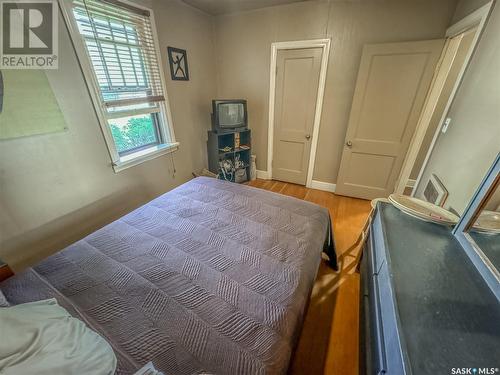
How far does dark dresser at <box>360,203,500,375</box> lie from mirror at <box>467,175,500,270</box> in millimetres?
79

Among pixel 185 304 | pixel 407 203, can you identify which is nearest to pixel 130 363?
pixel 185 304

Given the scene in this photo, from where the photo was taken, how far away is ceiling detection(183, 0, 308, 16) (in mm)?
2383

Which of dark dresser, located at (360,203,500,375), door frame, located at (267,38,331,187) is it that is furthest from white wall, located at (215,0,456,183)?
dark dresser, located at (360,203,500,375)

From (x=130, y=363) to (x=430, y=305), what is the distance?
1.09 metres

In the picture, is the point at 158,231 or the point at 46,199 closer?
the point at 158,231

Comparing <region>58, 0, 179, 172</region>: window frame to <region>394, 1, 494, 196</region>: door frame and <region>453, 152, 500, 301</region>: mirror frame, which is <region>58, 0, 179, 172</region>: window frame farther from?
<region>394, 1, 494, 196</region>: door frame

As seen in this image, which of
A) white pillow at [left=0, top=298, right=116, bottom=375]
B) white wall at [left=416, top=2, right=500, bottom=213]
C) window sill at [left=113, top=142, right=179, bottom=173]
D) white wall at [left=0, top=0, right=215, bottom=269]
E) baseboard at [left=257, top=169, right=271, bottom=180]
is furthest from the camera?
baseboard at [left=257, top=169, right=271, bottom=180]

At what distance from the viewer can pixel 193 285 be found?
3.27 ft

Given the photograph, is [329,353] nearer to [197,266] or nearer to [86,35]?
[197,266]

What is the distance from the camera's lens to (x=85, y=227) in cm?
180

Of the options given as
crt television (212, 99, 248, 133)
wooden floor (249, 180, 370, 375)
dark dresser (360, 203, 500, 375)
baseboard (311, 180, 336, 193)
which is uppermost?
crt television (212, 99, 248, 133)

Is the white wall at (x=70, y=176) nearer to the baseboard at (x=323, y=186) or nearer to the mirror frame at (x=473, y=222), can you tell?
the baseboard at (x=323, y=186)

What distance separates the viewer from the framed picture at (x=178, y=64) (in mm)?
2359
